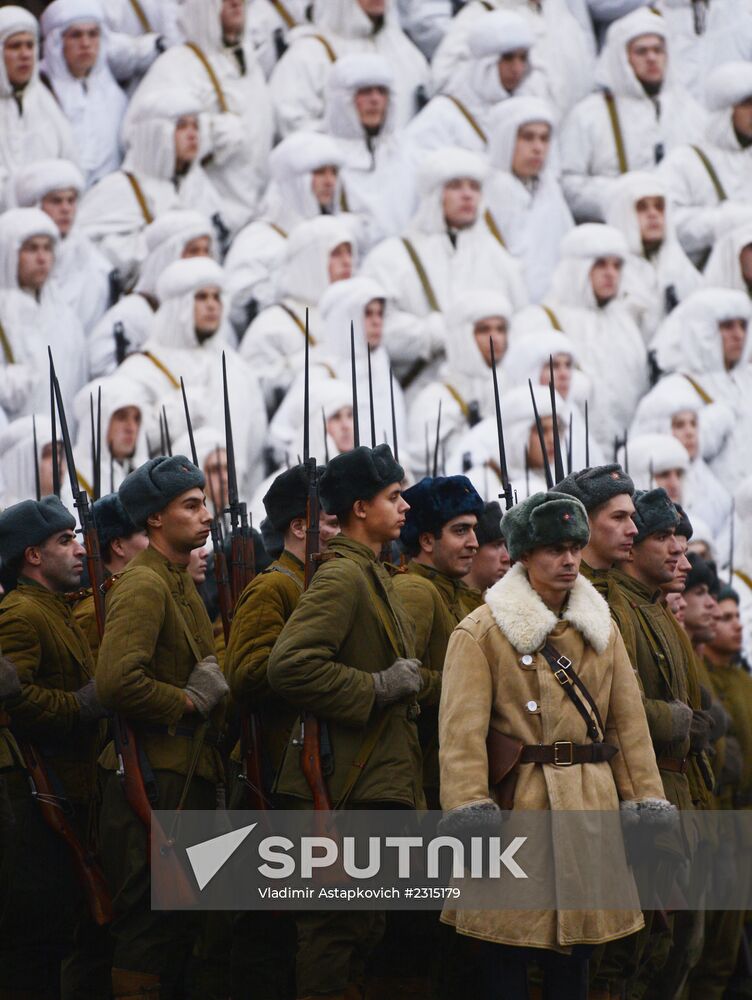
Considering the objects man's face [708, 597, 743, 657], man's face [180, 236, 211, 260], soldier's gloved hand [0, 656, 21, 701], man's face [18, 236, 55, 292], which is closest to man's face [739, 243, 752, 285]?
man's face [180, 236, 211, 260]

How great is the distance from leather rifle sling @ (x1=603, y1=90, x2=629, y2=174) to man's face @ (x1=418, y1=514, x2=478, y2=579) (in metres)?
9.24

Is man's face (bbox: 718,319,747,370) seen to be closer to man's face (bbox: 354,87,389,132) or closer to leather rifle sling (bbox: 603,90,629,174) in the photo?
leather rifle sling (bbox: 603,90,629,174)

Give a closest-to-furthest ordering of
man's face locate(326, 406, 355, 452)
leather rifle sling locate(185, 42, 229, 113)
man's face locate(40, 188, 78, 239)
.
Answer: man's face locate(326, 406, 355, 452) < man's face locate(40, 188, 78, 239) < leather rifle sling locate(185, 42, 229, 113)

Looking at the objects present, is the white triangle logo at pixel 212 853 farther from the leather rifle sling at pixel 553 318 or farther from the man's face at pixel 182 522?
the leather rifle sling at pixel 553 318

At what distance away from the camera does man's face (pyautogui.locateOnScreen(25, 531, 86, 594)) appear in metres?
6.78

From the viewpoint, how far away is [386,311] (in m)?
14.1

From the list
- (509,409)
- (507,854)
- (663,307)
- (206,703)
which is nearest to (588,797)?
(507,854)

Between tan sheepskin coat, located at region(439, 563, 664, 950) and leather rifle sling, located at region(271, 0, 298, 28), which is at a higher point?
leather rifle sling, located at region(271, 0, 298, 28)

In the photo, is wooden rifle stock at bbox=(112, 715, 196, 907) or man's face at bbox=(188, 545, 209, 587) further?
man's face at bbox=(188, 545, 209, 587)

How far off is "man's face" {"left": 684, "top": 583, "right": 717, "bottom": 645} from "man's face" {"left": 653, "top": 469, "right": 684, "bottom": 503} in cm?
423

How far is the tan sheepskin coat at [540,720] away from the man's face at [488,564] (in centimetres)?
176

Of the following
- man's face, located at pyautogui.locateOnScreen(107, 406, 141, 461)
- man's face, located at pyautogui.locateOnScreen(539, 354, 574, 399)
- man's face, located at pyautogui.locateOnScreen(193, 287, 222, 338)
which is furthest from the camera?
man's face, located at pyautogui.locateOnScreen(193, 287, 222, 338)

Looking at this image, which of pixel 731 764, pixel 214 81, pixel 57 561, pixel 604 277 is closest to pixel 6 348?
pixel 214 81

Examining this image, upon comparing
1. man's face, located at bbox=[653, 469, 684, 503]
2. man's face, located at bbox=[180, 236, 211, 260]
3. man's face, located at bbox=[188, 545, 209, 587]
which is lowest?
man's face, located at bbox=[653, 469, 684, 503]
